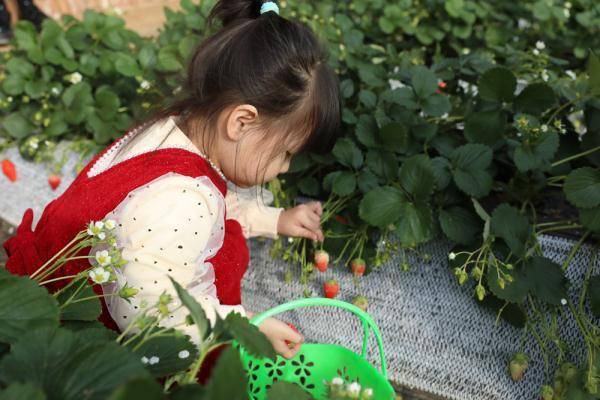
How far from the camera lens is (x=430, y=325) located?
132cm

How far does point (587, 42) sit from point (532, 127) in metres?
1.12

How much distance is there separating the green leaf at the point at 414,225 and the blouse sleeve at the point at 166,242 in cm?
42

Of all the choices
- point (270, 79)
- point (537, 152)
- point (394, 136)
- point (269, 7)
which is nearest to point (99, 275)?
point (270, 79)

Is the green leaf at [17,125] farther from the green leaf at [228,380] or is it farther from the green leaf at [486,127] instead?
the green leaf at [228,380]

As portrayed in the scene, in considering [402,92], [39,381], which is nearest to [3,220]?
[402,92]

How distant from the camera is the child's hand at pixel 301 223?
133 cm

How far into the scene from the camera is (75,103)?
5.97ft

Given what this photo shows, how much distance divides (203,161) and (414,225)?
0.47m

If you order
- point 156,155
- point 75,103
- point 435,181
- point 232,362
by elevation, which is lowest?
point 435,181

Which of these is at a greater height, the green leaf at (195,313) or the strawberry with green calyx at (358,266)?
the green leaf at (195,313)

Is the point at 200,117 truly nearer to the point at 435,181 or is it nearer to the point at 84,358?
the point at 435,181

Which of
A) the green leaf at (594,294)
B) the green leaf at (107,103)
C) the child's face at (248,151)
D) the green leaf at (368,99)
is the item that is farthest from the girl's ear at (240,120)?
the green leaf at (107,103)

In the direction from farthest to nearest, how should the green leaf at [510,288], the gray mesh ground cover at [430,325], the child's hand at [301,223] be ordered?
the child's hand at [301,223], the gray mesh ground cover at [430,325], the green leaf at [510,288]

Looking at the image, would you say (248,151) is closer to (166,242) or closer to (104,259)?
(166,242)
